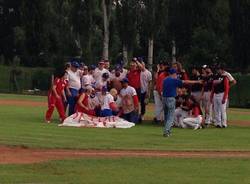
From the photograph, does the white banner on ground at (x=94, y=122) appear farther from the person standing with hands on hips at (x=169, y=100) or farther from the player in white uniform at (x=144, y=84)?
the person standing with hands on hips at (x=169, y=100)

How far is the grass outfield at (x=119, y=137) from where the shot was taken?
15.9 metres

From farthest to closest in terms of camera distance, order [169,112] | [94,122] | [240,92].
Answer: [240,92] → [94,122] → [169,112]

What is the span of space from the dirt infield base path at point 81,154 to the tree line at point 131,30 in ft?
110

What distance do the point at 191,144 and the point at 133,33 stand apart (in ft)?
134

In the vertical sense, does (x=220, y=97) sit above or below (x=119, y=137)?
above

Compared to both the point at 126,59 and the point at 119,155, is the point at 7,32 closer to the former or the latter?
the point at 126,59

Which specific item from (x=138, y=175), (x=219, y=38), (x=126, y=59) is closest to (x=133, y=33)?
(x=126, y=59)

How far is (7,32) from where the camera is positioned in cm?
7869

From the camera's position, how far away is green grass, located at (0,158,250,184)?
36.2 feet

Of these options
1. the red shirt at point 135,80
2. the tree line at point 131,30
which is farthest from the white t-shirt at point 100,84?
the tree line at point 131,30

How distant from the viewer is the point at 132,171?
11992 millimetres

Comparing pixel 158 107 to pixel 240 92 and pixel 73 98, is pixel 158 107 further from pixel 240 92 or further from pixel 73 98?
pixel 240 92

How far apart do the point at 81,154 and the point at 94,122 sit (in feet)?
24.6

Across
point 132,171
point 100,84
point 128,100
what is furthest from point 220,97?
point 132,171
